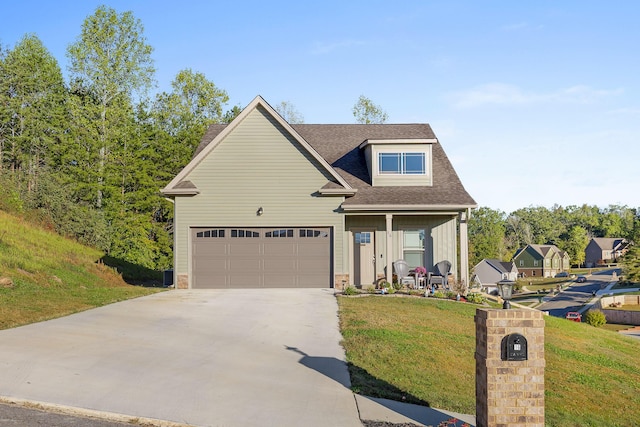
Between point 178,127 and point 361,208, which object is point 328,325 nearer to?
point 361,208

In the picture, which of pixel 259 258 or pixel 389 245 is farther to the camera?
pixel 389 245

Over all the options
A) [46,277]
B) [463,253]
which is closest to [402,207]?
[463,253]

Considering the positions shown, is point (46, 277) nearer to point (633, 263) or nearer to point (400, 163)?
point (400, 163)

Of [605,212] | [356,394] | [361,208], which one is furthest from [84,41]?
[605,212]

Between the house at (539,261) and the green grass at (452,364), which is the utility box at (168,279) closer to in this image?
the green grass at (452,364)

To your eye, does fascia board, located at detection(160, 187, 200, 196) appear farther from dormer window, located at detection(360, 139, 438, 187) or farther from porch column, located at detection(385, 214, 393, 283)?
porch column, located at detection(385, 214, 393, 283)

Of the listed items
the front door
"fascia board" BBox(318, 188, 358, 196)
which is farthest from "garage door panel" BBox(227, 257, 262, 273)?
the front door

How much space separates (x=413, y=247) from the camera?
77.9 ft

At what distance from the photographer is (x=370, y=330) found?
13.2 m

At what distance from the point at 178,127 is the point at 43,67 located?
10.7 m

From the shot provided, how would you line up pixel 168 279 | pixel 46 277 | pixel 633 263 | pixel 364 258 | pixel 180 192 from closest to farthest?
pixel 46 277 < pixel 180 192 < pixel 168 279 < pixel 364 258 < pixel 633 263

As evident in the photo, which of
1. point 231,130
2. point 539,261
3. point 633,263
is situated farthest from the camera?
point 539,261

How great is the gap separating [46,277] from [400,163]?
1369cm

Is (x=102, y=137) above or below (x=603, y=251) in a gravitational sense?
above
